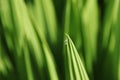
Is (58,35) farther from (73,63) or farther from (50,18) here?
(73,63)

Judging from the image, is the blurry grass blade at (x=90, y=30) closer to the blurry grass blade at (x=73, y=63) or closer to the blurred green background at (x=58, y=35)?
the blurred green background at (x=58, y=35)

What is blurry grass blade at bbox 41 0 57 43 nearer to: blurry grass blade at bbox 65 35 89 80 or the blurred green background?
the blurred green background

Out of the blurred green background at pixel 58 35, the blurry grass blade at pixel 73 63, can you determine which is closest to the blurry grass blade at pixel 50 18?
the blurred green background at pixel 58 35

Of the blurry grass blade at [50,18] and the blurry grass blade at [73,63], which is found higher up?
the blurry grass blade at [50,18]

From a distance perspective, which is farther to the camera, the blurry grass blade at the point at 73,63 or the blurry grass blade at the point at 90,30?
the blurry grass blade at the point at 90,30

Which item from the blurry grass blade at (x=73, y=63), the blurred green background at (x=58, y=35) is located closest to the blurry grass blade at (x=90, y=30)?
the blurred green background at (x=58, y=35)

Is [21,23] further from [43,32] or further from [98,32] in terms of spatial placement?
[98,32]

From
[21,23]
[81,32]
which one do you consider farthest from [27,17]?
[81,32]
